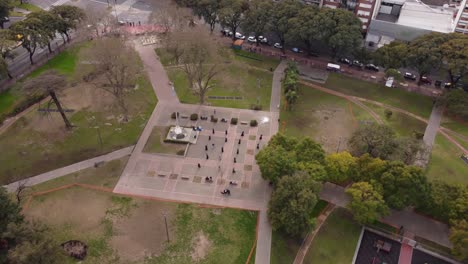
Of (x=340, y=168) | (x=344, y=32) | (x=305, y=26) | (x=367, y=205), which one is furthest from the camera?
(x=305, y=26)

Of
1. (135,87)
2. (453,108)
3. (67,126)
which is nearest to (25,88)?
(67,126)

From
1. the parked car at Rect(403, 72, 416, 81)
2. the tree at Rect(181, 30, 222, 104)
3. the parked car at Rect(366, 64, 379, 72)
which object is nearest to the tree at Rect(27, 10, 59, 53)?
the tree at Rect(181, 30, 222, 104)

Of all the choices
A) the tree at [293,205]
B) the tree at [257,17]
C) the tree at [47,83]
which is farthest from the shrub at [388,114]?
the tree at [47,83]

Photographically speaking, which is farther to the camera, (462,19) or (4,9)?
(4,9)

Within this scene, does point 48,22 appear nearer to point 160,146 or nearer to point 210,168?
point 160,146

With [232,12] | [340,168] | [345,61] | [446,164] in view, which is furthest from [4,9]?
[446,164]

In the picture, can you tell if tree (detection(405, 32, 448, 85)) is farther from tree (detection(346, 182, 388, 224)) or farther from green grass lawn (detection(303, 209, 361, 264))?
green grass lawn (detection(303, 209, 361, 264))
